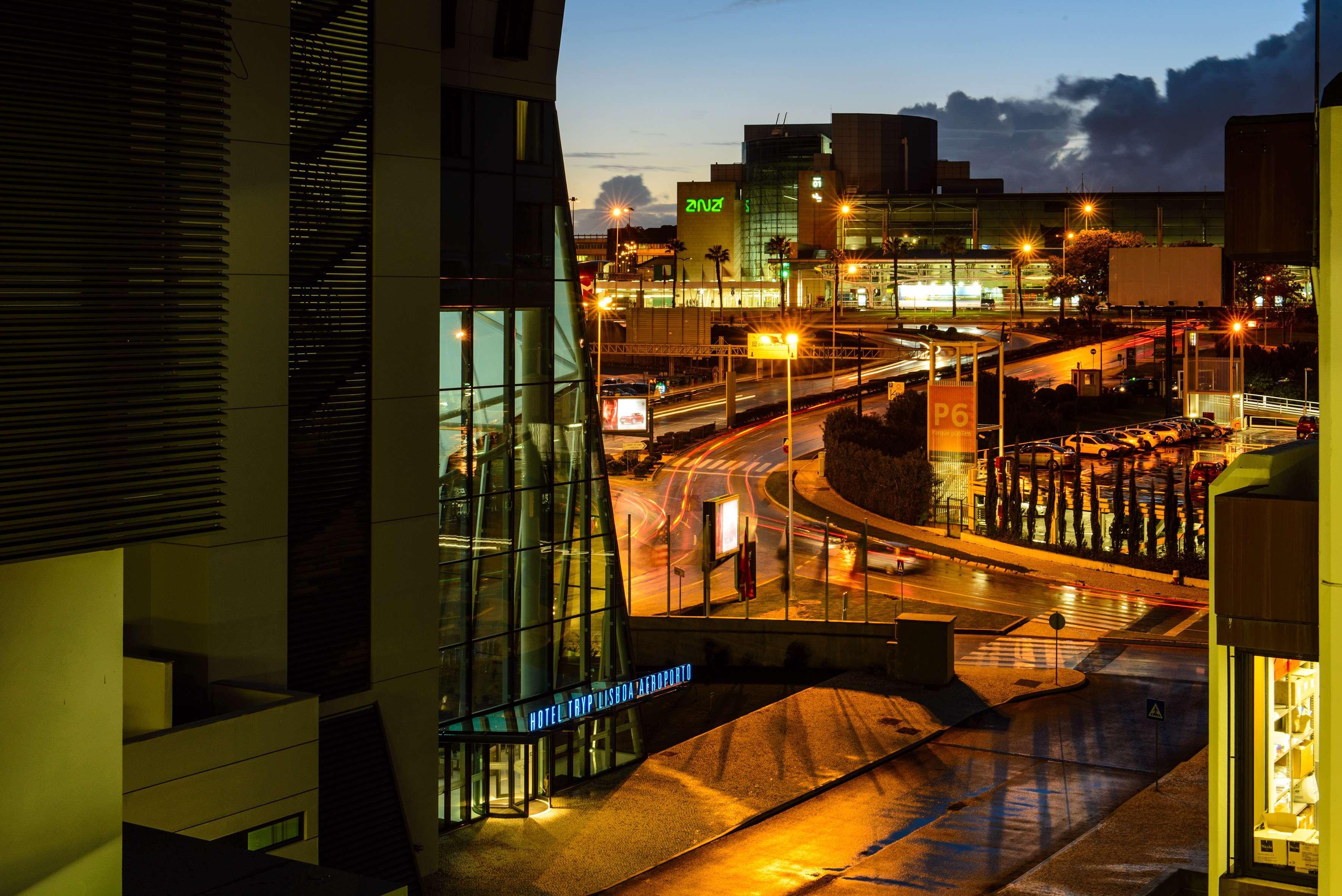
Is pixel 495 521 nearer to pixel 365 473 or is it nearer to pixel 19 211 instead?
pixel 365 473

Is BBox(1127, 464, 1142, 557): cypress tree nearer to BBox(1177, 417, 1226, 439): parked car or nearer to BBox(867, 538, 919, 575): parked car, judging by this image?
BBox(867, 538, 919, 575): parked car

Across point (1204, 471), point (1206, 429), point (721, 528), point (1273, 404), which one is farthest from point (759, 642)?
point (1273, 404)

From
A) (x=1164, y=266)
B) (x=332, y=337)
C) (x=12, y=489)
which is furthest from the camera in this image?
(x=1164, y=266)

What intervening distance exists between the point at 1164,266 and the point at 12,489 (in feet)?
286

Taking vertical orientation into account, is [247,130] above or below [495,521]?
above

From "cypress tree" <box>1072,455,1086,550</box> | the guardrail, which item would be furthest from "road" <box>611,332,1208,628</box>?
the guardrail

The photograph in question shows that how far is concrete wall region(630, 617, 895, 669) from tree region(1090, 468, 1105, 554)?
19.1m

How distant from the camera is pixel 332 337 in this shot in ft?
72.2

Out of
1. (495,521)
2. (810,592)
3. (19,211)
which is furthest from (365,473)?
(810,592)

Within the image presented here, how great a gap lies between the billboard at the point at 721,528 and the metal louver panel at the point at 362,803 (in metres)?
19.3

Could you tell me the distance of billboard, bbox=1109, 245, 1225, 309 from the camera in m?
87.4

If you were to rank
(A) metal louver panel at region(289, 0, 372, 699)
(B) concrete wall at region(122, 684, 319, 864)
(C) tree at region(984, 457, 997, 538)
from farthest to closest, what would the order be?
(C) tree at region(984, 457, 997, 538)
(A) metal louver panel at region(289, 0, 372, 699)
(B) concrete wall at region(122, 684, 319, 864)

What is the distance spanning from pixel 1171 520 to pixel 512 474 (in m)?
34.3

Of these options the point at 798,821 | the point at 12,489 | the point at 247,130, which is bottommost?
the point at 798,821
